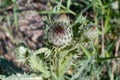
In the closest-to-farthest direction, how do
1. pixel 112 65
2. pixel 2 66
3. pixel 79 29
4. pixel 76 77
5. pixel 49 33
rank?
pixel 49 33 < pixel 79 29 < pixel 76 77 < pixel 2 66 < pixel 112 65

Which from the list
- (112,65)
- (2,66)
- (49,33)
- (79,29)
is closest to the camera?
(49,33)

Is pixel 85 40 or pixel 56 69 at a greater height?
pixel 85 40

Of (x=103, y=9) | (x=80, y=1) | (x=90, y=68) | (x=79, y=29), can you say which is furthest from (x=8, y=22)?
(x=79, y=29)

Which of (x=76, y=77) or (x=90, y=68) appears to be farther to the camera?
(x=90, y=68)

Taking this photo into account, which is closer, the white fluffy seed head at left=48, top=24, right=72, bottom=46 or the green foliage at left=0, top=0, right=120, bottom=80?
the white fluffy seed head at left=48, top=24, right=72, bottom=46

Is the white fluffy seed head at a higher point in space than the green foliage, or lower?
higher

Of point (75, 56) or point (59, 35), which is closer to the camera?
point (59, 35)

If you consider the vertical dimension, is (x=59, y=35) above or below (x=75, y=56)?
above

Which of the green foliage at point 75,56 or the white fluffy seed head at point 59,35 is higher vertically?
the white fluffy seed head at point 59,35

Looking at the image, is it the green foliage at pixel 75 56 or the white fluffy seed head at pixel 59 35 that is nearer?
the white fluffy seed head at pixel 59 35

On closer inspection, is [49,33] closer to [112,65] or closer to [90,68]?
[90,68]

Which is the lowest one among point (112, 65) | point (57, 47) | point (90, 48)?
point (112, 65)
